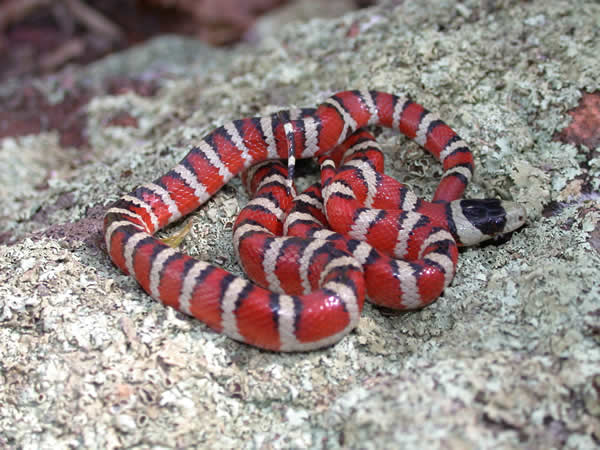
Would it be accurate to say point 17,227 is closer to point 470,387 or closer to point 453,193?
point 453,193

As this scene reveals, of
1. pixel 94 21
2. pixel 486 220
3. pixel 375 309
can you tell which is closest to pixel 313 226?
pixel 375 309

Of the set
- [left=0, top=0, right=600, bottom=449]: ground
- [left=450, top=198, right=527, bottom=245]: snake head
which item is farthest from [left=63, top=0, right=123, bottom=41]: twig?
[left=450, top=198, right=527, bottom=245]: snake head

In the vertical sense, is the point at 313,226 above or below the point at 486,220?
below

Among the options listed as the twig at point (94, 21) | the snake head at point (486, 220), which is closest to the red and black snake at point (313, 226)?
the snake head at point (486, 220)

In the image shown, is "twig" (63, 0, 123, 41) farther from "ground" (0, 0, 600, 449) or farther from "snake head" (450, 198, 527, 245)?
"snake head" (450, 198, 527, 245)

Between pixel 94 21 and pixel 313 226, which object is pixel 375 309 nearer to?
pixel 313 226

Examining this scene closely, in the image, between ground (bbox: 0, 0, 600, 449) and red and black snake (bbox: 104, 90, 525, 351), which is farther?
red and black snake (bbox: 104, 90, 525, 351)
